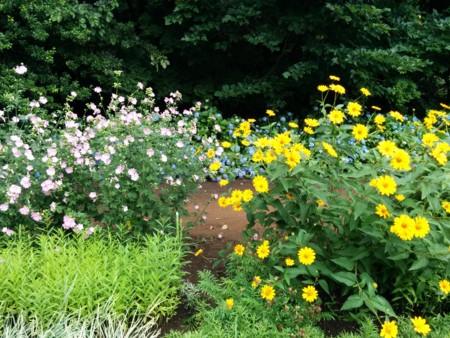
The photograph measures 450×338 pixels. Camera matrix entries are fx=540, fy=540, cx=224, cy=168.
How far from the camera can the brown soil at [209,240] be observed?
9.59 ft

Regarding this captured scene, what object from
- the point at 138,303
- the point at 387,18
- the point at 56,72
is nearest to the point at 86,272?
the point at 138,303

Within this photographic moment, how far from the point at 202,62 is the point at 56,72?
6.41 feet

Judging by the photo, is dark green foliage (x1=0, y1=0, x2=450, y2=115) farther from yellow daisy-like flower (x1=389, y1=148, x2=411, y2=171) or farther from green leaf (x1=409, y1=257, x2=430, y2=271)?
green leaf (x1=409, y1=257, x2=430, y2=271)

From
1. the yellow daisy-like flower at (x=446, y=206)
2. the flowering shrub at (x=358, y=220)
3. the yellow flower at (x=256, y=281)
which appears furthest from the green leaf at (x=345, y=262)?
the yellow daisy-like flower at (x=446, y=206)

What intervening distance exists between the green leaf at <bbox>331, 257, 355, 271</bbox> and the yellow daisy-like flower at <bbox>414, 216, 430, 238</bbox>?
1.40ft

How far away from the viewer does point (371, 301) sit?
261cm

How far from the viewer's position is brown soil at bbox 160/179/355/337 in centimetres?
292

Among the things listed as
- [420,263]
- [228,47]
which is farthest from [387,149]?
[228,47]

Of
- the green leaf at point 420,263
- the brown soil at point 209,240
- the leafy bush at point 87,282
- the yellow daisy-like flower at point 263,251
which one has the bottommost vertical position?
the brown soil at point 209,240

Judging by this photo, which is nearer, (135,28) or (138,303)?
(138,303)

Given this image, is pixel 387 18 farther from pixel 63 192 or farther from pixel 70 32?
pixel 63 192

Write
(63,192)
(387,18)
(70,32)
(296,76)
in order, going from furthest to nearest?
(387,18) < (296,76) < (70,32) < (63,192)

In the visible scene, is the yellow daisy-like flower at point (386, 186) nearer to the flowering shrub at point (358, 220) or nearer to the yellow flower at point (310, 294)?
the flowering shrub at point (358, 220)

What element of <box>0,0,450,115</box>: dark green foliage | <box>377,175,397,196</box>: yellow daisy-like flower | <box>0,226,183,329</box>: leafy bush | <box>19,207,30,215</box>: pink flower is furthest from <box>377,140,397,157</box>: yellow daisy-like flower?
<box>0,0,450,115</box>: dark green foliage
